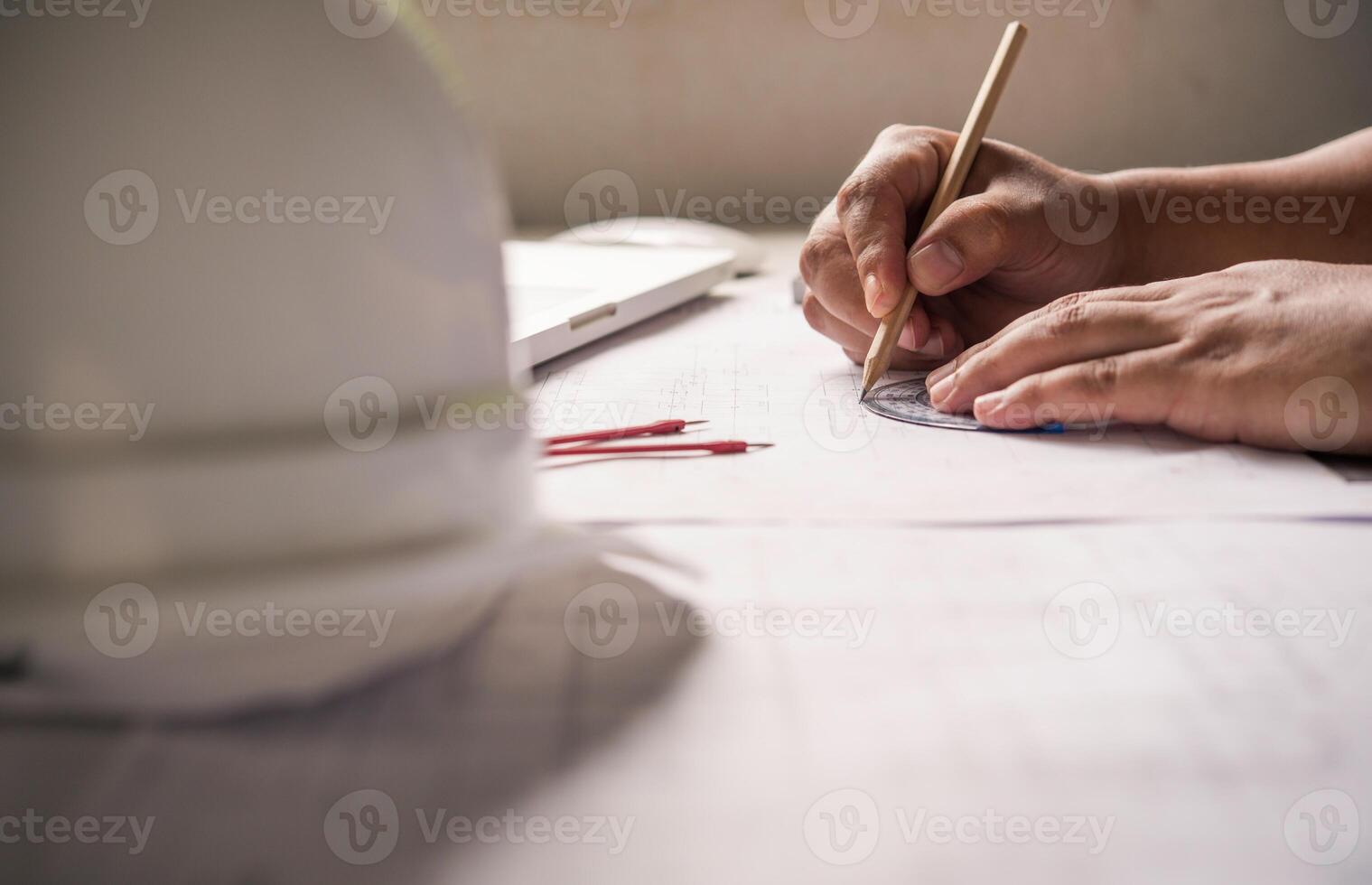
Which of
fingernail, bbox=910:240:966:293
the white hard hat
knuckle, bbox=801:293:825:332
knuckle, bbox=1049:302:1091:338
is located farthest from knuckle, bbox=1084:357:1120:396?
the white hard hat

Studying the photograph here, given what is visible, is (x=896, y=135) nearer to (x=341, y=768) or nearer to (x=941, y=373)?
(x=941, y=373)

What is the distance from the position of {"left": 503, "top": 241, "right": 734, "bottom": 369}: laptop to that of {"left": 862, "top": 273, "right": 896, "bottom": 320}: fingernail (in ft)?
0.74

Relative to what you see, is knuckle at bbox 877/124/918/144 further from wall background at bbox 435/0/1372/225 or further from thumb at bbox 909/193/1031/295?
wall background at bbox 435/0/1372/225

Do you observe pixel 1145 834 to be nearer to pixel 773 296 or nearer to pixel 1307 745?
pixel 1307 745

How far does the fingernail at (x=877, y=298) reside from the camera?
724 mm

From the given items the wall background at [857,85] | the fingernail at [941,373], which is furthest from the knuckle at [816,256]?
the wall background at [857,85]

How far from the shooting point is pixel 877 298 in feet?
2.38

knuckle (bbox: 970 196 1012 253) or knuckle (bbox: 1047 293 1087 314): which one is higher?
knuckle (bbox: 970 196 1012 253)

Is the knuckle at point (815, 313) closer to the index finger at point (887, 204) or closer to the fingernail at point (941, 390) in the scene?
the index finger at point (887, 204)

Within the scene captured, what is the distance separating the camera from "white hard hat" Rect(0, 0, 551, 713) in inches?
13.5

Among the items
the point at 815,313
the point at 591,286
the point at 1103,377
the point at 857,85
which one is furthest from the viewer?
the point at 857,85

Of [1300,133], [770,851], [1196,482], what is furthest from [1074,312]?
[1300,133]

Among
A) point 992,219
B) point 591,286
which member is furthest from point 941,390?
point 591,286

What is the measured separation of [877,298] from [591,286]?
12.8 inches
